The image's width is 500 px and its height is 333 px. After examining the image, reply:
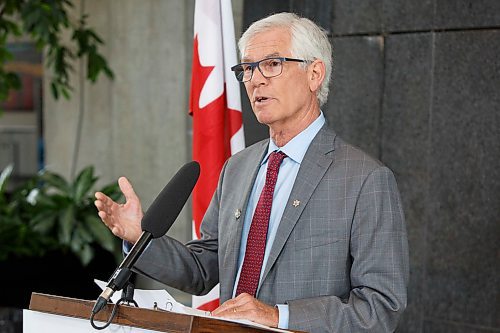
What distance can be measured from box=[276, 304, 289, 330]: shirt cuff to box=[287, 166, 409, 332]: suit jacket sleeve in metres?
0.01

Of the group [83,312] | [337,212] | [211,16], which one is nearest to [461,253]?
[211,16]

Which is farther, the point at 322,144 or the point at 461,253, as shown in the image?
the point at 461,253

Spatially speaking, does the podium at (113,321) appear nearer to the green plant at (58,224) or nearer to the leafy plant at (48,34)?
the leafy plant at (48,34)

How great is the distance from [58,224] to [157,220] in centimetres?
405

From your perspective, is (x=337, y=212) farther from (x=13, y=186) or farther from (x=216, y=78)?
(x=13, y=186)

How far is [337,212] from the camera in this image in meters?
2.39

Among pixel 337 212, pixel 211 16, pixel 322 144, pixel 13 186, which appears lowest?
pixel 13 186

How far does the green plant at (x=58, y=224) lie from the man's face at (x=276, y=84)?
3527 millimetres

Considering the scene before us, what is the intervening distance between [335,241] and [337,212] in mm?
78

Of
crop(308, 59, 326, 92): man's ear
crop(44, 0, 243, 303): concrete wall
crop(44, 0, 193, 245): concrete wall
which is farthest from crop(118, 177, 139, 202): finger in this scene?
crop(44, 0, 193, 245): concrete wall

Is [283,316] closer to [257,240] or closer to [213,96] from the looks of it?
[257,240]

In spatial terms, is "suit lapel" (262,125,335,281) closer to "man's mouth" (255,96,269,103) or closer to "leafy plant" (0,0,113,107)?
"man's mouth" (255,96,269,103)

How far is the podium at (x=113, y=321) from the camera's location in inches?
71.7

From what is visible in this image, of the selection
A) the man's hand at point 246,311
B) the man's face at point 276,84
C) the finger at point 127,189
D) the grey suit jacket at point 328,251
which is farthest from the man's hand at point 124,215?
the man's face at point 276,84
